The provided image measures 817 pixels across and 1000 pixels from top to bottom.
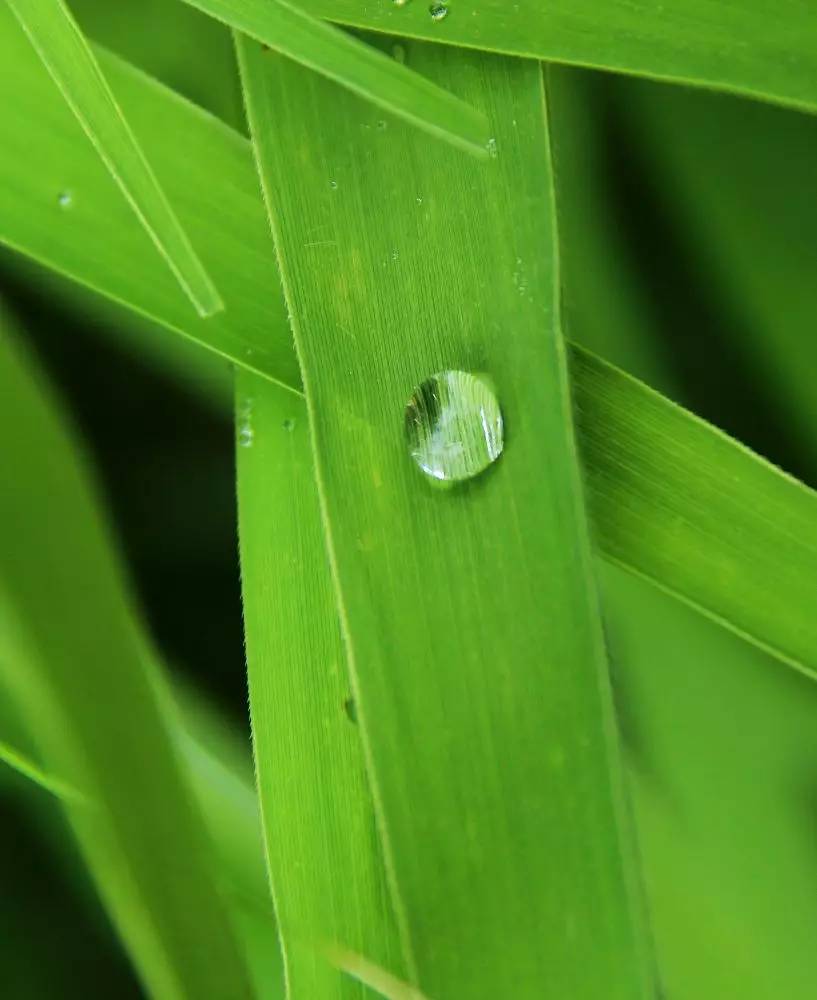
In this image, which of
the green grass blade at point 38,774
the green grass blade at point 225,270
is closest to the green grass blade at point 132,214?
the green grass blade at point 225,270

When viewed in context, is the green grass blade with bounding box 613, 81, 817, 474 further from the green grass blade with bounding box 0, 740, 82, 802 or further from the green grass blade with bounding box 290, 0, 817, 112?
the green grass blade with bounding box 0, 740, 82, 802

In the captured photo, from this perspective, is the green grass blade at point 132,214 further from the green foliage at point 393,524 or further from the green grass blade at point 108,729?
the green grass blade at point 108,729

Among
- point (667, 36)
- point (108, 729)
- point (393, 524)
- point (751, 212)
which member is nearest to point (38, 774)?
point (108, 729)

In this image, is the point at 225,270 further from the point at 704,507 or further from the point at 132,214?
the point at 704,507

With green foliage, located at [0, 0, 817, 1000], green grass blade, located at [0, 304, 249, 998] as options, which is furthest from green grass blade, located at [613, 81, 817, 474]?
green grass blade, located at [0, 304, 249, 998]

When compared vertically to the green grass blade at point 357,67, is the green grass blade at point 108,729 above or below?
below
